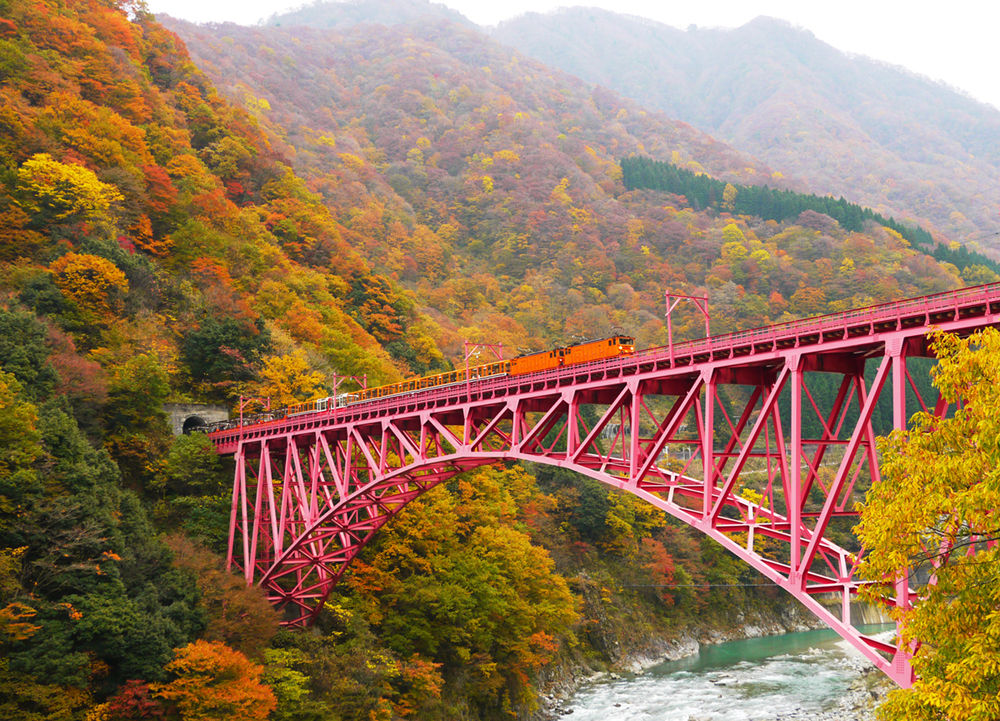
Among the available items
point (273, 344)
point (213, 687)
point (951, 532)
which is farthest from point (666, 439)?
point (273, 344)

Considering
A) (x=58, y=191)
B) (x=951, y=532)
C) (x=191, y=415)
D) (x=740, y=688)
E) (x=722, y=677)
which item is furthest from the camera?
(x=722, y=677)

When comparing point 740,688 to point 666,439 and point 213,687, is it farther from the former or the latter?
point 213,687

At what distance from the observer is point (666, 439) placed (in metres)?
19.3

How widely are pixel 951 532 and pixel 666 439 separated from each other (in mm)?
9055

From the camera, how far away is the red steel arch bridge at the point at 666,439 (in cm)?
1491

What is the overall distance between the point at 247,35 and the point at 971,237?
13420cm

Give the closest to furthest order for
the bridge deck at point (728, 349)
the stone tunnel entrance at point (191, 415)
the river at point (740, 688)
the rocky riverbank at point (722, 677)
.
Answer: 1. the bridge deck at point (728, 349)
2. the rocky riverbank at point (722, 677)
3. the river at point (740, 688)
4. the stone tunnel entrance at point (191, 415)

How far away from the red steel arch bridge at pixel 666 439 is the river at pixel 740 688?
14592 mm

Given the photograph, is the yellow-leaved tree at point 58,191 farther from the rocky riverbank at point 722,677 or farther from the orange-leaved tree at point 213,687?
the rocky riverbank at point 722,677

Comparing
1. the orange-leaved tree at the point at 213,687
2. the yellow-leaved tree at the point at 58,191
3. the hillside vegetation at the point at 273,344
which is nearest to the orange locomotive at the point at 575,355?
the orange-leaved tree at the point at 213,687

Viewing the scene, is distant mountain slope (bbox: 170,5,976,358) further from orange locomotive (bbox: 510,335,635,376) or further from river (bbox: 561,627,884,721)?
orange locomotive (bbox: 510,335,635,376)

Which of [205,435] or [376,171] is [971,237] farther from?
[205,435]

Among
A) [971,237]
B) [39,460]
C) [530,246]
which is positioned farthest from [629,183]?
[39,460]

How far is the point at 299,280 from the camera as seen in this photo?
5600cm
